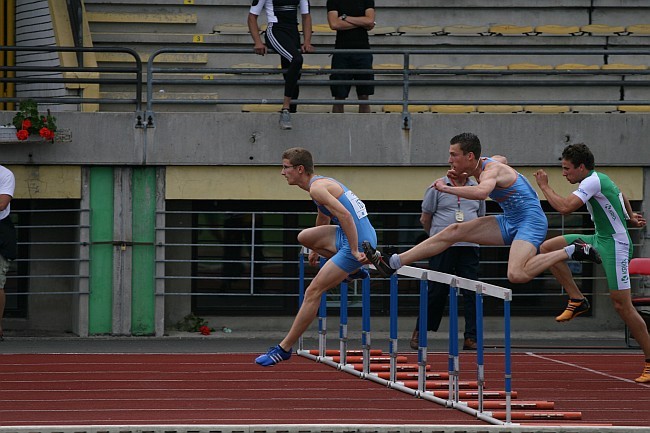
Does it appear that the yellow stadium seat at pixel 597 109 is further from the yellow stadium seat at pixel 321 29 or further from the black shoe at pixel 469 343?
the black shoe at pixel 469 343

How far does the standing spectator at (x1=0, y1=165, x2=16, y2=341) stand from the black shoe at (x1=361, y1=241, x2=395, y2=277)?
5837 mm

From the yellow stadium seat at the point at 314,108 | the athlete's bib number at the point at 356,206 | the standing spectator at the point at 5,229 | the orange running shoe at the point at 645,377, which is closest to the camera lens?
the athlete's bib number at the point at 356,206

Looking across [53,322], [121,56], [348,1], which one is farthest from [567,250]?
[121,56]

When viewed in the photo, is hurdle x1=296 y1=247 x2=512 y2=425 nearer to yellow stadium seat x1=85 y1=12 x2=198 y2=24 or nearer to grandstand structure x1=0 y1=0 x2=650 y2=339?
grandstand structure x1=0 y1=0 x2=650 y2=339

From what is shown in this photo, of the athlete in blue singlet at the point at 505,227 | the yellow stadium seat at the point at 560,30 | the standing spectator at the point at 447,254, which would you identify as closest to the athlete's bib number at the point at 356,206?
the athlete in blue singlet at the point at 505,227

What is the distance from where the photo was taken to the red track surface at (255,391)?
9.92m

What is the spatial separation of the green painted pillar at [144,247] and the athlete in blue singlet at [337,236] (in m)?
5.69

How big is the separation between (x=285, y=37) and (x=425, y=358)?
650 cm

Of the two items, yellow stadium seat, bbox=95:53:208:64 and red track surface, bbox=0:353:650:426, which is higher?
yellow stadium seat, bbox=95:53:208:64

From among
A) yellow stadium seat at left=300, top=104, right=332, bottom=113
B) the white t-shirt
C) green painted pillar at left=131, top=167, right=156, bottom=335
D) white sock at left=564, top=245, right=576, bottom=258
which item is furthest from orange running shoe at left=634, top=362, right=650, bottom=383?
yellow stadium seat at left=300, top=104, right=332, bottom=113

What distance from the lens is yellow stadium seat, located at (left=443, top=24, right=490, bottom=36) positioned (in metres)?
20.4

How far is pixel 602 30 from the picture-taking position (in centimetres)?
2069

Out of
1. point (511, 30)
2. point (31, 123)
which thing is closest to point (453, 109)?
point (511, 30)

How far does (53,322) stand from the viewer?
17.5 meters
